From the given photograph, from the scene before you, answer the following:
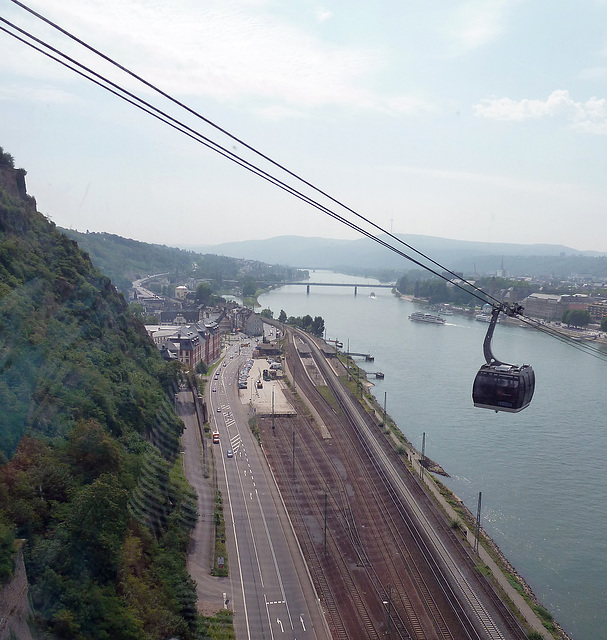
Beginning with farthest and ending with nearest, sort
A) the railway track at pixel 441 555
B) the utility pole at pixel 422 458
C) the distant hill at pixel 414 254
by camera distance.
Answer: the distant hill at pixel 414 254, the utility pole at pixel 422 458, the railway track at pixel 441 555

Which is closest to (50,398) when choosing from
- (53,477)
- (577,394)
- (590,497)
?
(53,477)

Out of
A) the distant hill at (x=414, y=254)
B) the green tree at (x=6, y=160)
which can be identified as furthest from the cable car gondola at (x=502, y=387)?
the distant hill at (x=414, y=254)

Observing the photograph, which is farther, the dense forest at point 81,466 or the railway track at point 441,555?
the railway track at point 441,555

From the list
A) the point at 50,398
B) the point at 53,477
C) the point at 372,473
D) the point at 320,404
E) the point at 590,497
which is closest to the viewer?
the point at 53,477

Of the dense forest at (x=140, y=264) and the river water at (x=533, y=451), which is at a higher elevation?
the dense forest at (x=140, y=264)

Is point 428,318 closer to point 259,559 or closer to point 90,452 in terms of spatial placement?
point 259,559

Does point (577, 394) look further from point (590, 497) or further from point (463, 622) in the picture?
point (463, 622)

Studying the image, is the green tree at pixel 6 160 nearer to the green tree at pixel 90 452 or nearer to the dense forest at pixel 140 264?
the green tree at pixel 90 452
